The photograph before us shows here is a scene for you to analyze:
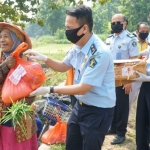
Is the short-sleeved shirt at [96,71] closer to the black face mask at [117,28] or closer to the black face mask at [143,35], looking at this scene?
the black face mask at [117,28]

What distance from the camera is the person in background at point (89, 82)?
2.23 meters

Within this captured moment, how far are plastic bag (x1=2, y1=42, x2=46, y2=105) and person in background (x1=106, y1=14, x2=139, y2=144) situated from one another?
176 centimetres

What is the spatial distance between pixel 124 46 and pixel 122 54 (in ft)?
0.39

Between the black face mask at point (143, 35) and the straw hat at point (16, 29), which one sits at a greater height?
the straw hat at point (16, 29)

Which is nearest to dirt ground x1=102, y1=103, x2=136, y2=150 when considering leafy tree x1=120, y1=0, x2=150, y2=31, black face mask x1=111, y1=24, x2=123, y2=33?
black face mask x1=111, y1=24, x2=123, y2=33

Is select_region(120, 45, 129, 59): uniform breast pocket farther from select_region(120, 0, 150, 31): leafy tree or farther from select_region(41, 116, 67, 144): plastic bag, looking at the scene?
select_region(120, 0, 150, 31): leafy tree

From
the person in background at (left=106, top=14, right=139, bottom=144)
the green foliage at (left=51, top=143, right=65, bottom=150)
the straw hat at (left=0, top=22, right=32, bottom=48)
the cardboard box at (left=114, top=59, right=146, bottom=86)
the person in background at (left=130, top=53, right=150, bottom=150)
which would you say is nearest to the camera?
the straw hat at (left=0, top=22, right=32, bottom=48)

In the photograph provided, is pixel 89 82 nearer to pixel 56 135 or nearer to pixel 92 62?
pixel 92 62

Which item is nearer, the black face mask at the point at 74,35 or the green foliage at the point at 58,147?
the black face mask at the point at 74,35

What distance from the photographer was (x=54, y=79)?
8.40 meters

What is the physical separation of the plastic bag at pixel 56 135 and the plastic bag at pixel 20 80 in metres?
1.47

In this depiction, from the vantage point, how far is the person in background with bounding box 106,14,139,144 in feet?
12.6

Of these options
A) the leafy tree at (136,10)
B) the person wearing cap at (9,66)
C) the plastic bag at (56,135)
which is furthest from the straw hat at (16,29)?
the leafy tree at (136,10)

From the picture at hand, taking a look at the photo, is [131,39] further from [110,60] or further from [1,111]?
[1,111]
